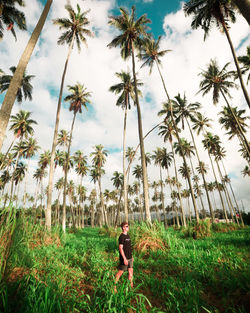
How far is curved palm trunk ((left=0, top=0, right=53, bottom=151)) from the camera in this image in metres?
4.41

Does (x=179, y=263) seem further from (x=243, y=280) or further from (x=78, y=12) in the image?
(x=78, y=12)

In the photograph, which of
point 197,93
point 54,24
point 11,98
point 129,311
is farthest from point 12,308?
point 197,93

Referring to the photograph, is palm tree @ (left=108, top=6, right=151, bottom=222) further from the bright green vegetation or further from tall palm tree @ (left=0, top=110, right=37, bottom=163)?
tall palm tree @ (left=0, top=110, right=37, bottom=163)

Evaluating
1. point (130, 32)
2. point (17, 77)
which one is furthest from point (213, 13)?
point (17, 77)

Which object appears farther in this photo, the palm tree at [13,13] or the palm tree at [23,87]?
the palm tree at [23,87]

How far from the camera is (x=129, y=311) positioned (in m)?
2.54

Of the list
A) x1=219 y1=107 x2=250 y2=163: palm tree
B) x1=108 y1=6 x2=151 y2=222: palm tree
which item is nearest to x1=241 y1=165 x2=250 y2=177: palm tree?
x1=219 y1=107 x2=250 y2=163: palm tree

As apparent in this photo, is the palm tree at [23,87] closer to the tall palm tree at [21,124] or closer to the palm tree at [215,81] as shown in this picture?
the tall palm tree at [21,124]

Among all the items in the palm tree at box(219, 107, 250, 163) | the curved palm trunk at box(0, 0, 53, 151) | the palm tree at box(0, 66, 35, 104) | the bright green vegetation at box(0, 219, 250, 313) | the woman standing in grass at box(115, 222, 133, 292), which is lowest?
the bright green vegetation at box(0, 219, 250, 313)

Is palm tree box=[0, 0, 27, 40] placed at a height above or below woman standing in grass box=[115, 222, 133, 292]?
above

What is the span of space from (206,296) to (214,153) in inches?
1278

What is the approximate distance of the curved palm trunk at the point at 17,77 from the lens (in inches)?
173

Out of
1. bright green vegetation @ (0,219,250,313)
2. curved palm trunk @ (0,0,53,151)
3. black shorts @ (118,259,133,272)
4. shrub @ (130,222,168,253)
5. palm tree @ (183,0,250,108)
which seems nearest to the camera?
bright green vegetation @ (0,219,250,313)

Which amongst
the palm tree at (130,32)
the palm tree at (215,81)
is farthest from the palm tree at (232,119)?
the palm tree at (130,32)
